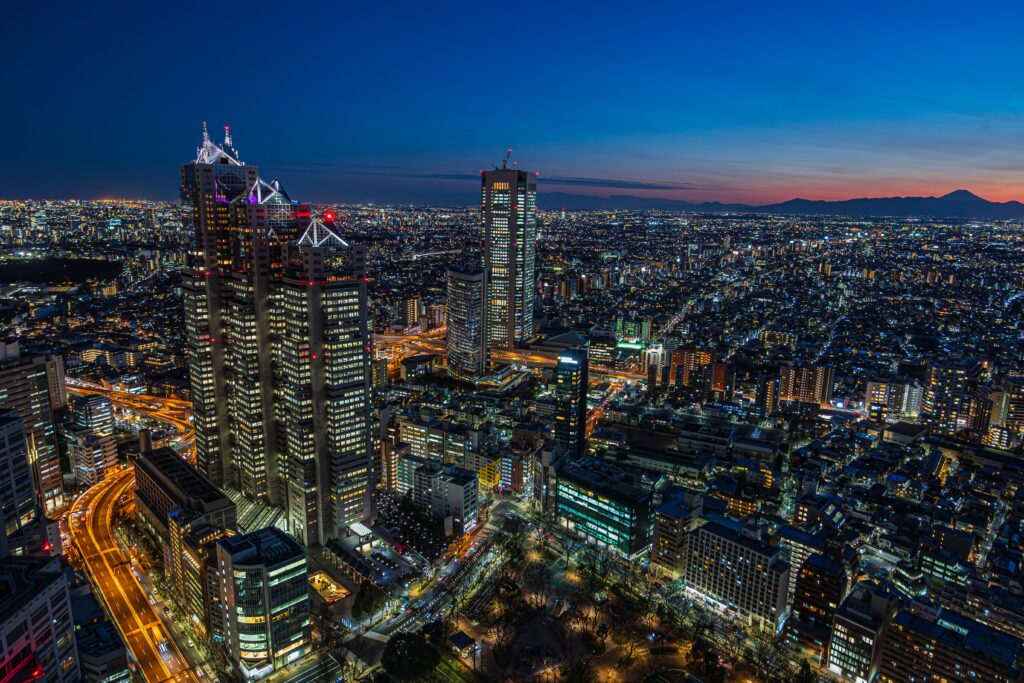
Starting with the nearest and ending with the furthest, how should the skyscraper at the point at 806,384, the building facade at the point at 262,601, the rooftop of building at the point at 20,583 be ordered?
the rooftop of building at the point at 20,583 < the building facade at the point at 262,601 < the skyscraper at the point at 806,384

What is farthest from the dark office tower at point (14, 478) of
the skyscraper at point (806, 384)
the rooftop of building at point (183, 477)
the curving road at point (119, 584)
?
the skyscraper at point (806, 384)

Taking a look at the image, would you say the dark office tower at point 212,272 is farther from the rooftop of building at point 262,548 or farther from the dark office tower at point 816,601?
the dark office tower at point 816,601

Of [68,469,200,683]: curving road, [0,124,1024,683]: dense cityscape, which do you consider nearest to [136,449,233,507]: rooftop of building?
[0,124,1024,683]: dense cityscape

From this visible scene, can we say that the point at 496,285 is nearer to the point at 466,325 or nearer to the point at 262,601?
the point at 466,325

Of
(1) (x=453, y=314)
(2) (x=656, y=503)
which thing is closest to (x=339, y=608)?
(2) (x=656, y=503)

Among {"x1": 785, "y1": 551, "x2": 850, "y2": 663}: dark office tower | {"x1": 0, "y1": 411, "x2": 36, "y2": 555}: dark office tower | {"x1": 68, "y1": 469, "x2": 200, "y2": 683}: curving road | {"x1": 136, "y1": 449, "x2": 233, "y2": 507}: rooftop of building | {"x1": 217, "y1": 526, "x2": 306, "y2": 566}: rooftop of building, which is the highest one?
{"x1": 0, "y1": 411, "x2": 36, "y2": 555}: dark office tower

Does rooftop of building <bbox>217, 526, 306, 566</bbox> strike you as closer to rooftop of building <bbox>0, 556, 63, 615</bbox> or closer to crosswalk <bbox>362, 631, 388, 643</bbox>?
crosswalk <bbox>362, 631, 388, 643</bbox>
